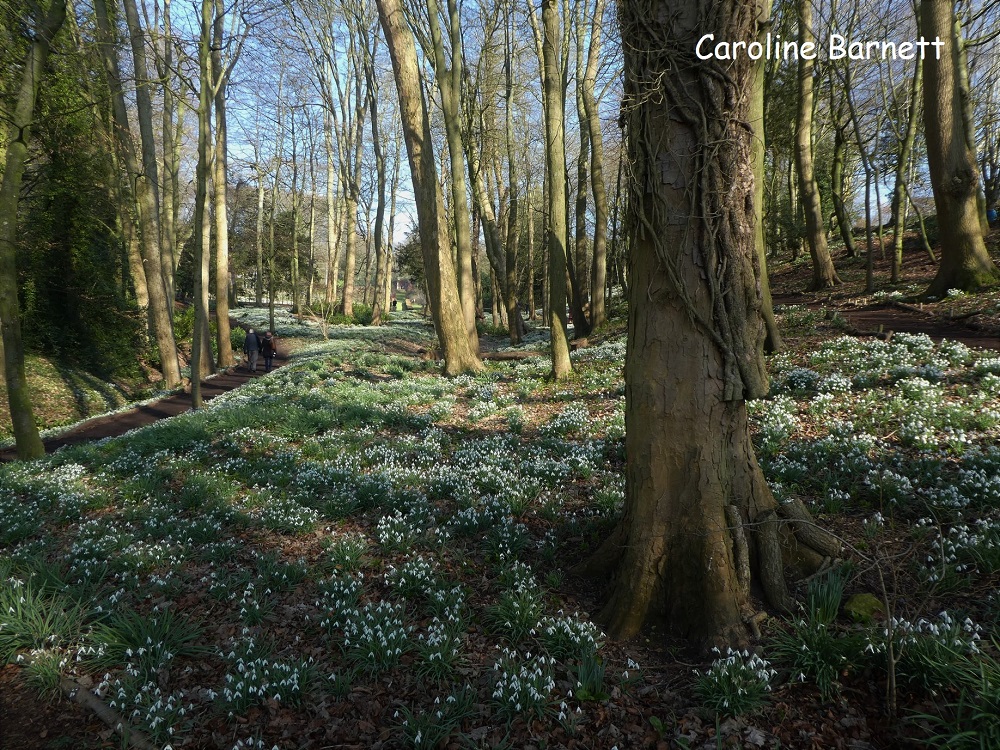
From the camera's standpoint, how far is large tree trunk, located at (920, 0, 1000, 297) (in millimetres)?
10086

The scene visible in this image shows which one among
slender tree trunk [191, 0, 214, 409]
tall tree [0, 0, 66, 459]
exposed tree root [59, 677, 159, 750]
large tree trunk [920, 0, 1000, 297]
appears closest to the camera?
exposed tree root [59, 677, 159, 750]

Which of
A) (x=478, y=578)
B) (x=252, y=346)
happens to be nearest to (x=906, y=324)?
(x=478, y=578)

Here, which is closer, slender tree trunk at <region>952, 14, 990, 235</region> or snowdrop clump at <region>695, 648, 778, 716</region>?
snowdrop clump at <region>695, 648, 778, 716</region>

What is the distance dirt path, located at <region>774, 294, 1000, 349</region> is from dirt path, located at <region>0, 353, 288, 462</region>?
54.7 ft

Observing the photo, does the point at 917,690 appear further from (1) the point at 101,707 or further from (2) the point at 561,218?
(2) the point at 561,218

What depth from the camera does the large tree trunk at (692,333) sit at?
3.35 m

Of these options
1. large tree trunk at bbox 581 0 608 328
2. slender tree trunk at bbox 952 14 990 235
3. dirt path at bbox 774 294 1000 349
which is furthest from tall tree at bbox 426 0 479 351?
slender tree trunk at bbox 952 14 990 235

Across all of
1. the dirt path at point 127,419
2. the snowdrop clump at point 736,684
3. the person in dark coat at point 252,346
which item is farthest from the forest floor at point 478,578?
the person in dark coat at point 252,346

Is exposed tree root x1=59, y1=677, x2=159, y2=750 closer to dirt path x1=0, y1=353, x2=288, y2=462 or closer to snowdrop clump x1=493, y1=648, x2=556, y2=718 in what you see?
snowdrop clump x1=493, y1=648, x2=556, y2=718

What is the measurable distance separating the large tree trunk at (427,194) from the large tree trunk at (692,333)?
9915 millimetres

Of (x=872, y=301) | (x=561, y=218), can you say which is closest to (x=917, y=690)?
(x=561, y=218)

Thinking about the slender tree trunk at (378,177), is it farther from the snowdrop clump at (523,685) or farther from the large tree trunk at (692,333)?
the snowdrop clump at (523,685)

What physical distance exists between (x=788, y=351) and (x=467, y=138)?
15.5 meters

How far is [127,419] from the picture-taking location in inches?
556
